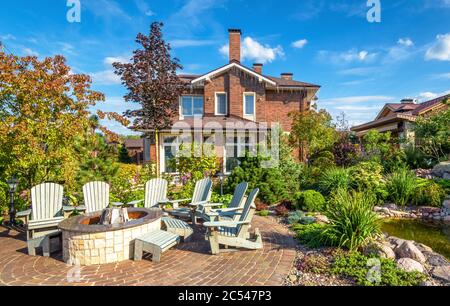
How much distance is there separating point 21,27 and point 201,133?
28.8 ft

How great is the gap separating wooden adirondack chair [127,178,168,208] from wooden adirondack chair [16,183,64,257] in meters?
1.78

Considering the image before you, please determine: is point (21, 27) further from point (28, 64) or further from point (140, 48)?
point (140, 48)

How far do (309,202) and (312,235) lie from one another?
2.40 m

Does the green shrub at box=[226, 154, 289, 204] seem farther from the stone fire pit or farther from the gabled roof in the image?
the gabled roof

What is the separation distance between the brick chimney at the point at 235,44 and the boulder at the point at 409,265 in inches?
643

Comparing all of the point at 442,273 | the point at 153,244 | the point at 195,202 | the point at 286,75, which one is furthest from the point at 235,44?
the point at 442,273

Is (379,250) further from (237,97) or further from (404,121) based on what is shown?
(404,121)

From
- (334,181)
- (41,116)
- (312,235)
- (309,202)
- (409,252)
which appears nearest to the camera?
(409,252)

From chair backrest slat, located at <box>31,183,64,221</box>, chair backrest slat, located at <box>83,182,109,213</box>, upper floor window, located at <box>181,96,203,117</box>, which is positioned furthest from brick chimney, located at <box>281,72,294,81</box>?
chair backrest slat, located at <box>31,183,64,221</box>

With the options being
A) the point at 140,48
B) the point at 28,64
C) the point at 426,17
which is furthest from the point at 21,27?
the point at 426,17

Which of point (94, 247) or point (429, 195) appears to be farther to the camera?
point (429, 195)

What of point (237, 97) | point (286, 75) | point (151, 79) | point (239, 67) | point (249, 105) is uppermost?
point (286, 75)

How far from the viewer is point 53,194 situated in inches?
219

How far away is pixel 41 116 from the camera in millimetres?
6008
